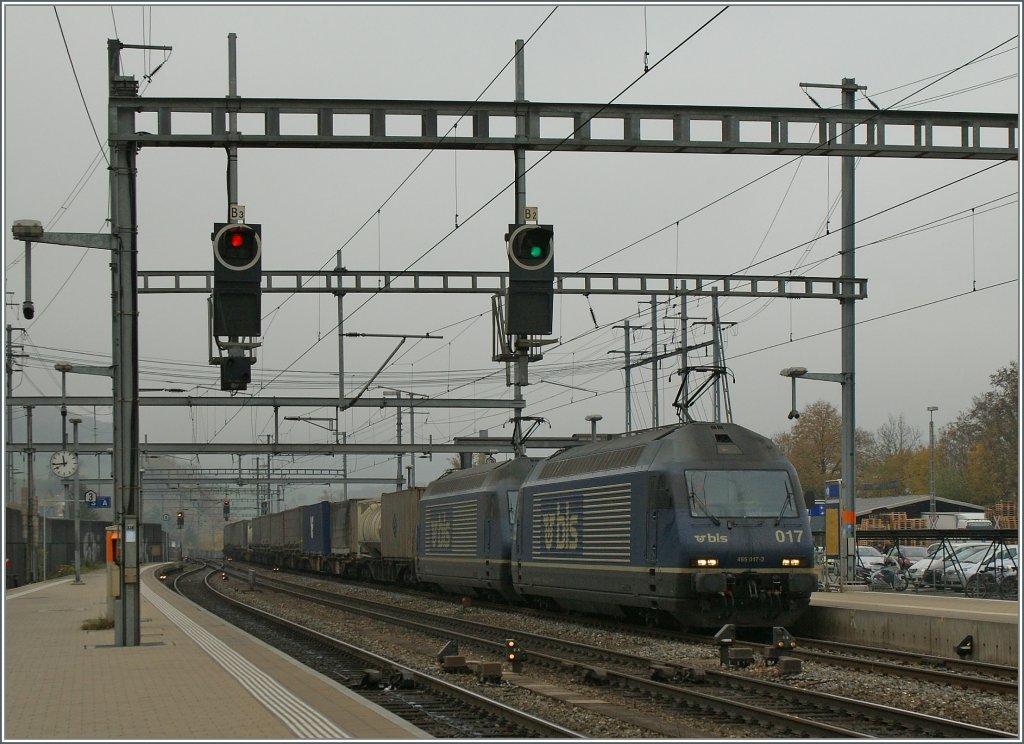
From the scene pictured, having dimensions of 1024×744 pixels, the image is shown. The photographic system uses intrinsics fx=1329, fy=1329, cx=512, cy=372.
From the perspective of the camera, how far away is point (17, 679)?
15984 millimetres

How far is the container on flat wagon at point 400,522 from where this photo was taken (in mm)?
40125

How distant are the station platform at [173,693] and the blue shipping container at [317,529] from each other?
32.1 meters

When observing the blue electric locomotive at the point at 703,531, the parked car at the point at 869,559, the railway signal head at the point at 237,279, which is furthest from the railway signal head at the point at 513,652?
the parked car at the point at 869,559

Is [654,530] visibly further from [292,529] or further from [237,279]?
[292,529]

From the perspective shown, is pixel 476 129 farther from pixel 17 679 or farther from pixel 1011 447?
pixel 1011 447

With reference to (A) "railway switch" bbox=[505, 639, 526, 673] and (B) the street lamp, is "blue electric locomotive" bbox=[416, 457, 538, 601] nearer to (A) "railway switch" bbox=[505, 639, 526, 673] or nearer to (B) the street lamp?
(B) the street lamp

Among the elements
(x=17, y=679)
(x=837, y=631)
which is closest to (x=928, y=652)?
(x=837, y=631)

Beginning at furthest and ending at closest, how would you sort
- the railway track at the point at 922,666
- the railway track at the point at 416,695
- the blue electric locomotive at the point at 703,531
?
the blue electric locomotive at the point at 703,531 → the railway track at the point at 922,666 → the railway track at the point at 416,695

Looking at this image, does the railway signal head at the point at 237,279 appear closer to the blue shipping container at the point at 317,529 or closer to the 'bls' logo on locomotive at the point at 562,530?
the 'bls' logo on locomotive at the point at 562,530

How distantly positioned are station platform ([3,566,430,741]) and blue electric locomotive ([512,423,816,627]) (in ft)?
19.6

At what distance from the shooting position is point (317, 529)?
58.2 m

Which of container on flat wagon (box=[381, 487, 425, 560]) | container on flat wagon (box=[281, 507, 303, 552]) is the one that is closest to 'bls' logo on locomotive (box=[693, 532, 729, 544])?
container on flat wagon (box=[381, 487, 425, 560])

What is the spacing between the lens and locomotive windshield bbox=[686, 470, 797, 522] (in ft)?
66.6

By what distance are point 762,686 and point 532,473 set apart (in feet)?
46.1
